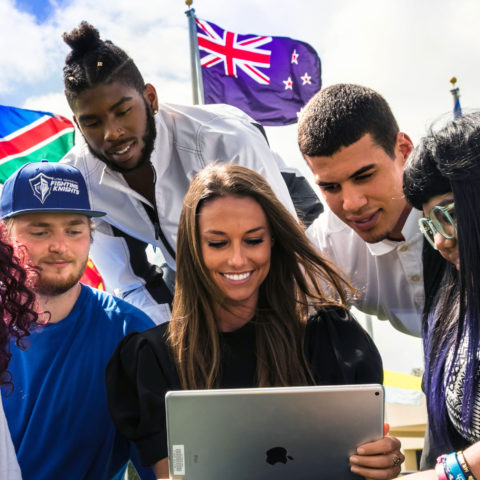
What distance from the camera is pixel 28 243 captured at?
9.30 ft

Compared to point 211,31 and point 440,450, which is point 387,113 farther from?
point 211,31

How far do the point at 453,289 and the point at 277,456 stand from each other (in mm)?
809

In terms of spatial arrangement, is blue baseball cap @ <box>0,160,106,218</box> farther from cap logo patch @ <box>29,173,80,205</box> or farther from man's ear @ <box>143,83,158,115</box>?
man's ear @ <box>143,83,158,115</box>

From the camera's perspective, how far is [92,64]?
359cm

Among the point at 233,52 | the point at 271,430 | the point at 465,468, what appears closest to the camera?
the point at 465,468

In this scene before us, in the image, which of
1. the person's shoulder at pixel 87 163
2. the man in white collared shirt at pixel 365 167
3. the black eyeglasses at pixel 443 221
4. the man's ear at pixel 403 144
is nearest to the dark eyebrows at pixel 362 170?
the man in white collared shirt at pixel 365 167

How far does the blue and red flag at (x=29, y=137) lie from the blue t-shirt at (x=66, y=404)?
4769 mm

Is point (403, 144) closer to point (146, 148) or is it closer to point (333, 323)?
point (333, 323)

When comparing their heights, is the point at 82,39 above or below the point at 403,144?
above

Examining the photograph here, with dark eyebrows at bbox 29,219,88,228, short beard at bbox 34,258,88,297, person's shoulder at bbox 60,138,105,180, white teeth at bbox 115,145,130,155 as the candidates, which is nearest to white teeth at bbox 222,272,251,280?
short beard at bbox 34,258,88,297

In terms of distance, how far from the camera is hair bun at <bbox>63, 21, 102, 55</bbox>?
3.67 meters

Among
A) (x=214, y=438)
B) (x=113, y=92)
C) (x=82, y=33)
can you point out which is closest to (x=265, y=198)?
(x=214, y=438)

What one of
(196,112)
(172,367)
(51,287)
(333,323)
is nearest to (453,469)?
(333,323)

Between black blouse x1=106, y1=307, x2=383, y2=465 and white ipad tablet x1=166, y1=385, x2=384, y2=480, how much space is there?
439mm
